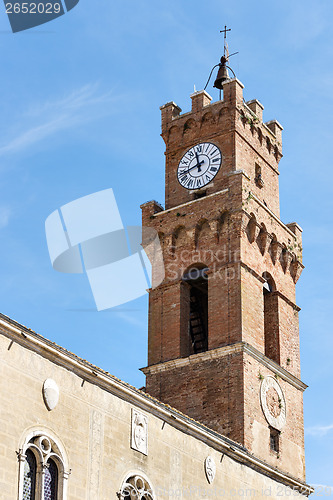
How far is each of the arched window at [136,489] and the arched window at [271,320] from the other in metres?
11.3

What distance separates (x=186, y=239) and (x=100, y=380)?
1288cm

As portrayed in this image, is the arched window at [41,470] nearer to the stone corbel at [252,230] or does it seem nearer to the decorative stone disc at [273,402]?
the decorative stone disc at [273,402]

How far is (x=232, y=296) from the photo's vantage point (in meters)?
33.9

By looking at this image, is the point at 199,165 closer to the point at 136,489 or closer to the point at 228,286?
the point at 228,286

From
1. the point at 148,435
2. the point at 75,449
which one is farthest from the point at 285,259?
the point at 75,449

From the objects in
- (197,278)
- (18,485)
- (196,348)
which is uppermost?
(197,278)

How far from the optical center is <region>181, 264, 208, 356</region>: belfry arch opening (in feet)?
115

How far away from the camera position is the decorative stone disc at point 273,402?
33062 millimetres

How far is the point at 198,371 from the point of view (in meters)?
33.4

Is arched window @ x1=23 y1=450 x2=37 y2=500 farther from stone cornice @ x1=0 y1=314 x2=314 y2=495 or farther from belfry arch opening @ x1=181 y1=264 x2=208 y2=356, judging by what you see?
belfry arch opening @ x1=181 y1=264 x2=208 y2=356

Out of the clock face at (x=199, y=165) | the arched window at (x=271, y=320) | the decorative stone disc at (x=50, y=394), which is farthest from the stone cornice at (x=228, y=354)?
the decorative stone disc at (x=50, y=394)

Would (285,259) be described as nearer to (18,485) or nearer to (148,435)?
(148,435)

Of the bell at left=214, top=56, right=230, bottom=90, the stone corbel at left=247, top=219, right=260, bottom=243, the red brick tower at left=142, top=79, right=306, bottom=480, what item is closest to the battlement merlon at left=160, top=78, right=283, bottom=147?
the red brick tower at left=142, top=79, right=306, bottom=480

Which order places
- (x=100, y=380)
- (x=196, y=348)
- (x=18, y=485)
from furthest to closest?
(x=196, y=348) < (x=100, y=380) < (x=18, y=485)
